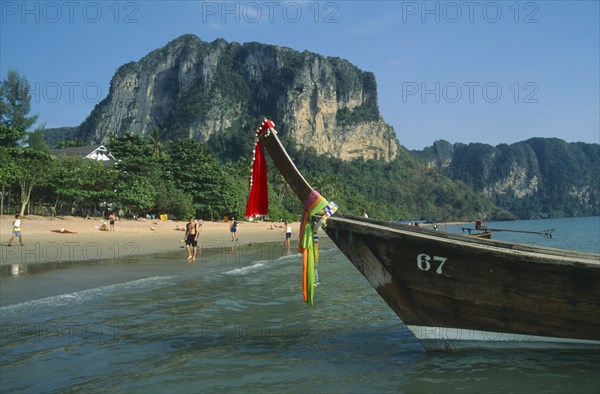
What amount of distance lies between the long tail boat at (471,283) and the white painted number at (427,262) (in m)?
0.01

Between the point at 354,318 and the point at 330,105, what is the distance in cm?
14195

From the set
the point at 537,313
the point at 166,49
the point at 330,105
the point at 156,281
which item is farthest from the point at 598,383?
the point at 166,49

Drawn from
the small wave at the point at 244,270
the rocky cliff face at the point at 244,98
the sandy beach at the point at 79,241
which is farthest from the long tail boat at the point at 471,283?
the rocky cliff face at the point at 244,98

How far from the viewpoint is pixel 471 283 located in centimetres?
509

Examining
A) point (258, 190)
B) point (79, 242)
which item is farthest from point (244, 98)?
point (258, 190)

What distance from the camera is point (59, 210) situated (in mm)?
37594

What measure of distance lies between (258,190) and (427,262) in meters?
2.32

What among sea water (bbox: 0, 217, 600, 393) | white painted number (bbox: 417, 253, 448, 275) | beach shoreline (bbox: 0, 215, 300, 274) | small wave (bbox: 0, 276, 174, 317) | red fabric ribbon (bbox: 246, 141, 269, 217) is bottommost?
sea water (bbox: 0, 217, 600, 393)

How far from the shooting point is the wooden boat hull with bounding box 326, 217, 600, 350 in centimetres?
473

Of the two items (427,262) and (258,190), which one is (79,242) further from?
(427,262)

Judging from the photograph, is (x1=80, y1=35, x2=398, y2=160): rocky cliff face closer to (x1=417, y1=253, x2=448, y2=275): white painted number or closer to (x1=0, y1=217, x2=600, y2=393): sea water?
(x1=0, y1=217, x2=600, y2=393): sea water

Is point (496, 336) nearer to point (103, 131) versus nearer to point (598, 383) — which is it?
point (598, 383)

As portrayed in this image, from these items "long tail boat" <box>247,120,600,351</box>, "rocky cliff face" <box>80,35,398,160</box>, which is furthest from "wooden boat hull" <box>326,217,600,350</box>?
"rocky cliff face" <box>80,35,398,160</box>

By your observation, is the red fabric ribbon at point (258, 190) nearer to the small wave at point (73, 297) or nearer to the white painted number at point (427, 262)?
the white painted number at point (427, 262)
